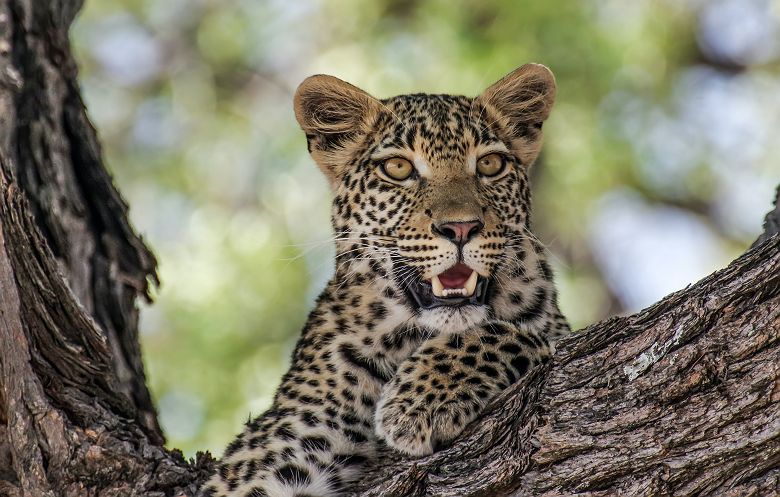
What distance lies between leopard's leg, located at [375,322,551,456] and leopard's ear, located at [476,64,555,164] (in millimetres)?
1578

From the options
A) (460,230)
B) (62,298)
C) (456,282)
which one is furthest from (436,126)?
(62,298)

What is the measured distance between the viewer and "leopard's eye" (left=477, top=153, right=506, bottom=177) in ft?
19.6

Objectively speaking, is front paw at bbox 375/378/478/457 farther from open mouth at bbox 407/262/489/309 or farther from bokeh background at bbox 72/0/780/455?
bokeh background at bbox 72/0/780/455

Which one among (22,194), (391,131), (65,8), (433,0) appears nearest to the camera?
(22,194)

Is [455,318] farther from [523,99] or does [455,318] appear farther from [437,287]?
[523,99]

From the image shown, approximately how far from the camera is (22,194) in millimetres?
4832

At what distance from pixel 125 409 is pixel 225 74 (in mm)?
7280

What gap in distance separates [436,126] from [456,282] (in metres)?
0.99

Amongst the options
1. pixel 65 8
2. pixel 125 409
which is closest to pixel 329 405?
pixel 125 409

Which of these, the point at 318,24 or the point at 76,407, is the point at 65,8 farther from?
the point at 318,24

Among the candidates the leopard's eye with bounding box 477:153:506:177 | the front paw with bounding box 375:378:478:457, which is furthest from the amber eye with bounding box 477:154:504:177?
the front paw with bounding box 375:378:478:457

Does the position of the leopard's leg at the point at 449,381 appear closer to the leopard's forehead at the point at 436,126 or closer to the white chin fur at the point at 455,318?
the white chin fur at the point at 455,318

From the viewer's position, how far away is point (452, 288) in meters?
5.46

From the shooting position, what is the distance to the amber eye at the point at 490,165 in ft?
19.6
